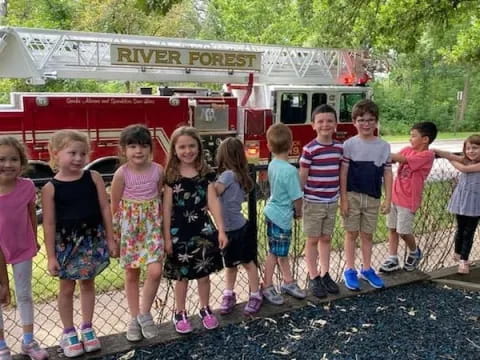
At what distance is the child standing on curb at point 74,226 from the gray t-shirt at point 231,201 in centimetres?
76

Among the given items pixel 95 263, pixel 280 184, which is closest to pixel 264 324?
pixel 280 184

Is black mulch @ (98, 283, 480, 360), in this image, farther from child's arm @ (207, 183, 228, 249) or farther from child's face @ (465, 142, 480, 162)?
child's face @ (465, 142, 480, 162)

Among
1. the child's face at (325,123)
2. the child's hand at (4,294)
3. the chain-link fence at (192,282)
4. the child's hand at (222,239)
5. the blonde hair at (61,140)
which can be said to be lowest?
the chain-link fence at (192,282)

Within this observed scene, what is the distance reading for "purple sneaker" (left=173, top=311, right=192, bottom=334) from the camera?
3.03m

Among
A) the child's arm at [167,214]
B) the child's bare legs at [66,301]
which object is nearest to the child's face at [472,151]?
the child's arm at [167,214]

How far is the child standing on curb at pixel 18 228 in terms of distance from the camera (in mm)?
2520

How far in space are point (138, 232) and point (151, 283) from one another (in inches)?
12.8

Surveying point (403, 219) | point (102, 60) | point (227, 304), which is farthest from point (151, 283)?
point (102, 60)

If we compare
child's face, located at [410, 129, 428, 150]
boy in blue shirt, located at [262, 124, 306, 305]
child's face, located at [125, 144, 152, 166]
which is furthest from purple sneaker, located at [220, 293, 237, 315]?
child's face, located at [410, 129, 428, 150]

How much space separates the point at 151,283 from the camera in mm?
2912

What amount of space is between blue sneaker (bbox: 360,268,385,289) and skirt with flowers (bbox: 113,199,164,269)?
1804 mm

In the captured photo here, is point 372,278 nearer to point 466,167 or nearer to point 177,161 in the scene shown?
point 466,167

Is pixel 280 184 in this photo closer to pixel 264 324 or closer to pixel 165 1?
pixel 264 324

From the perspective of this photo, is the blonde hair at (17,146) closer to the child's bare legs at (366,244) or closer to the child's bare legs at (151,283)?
the child's bare legs at (151,283)
